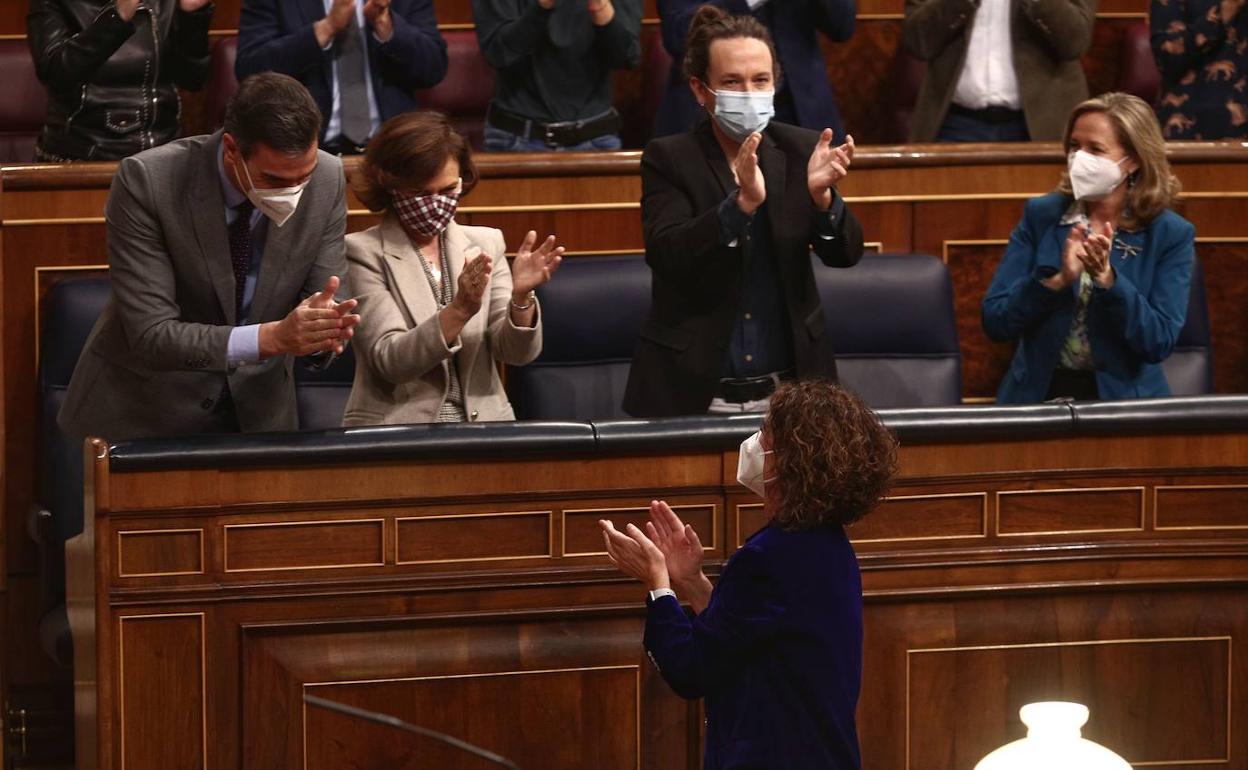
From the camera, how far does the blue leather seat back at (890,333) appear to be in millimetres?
3682

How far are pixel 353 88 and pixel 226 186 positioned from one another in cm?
140

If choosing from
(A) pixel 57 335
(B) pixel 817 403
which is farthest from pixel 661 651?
(A) pixel 57 335

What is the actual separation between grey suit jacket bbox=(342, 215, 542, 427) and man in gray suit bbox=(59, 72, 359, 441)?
13 centimetres

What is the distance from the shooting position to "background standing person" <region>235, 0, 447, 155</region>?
13.0 ft

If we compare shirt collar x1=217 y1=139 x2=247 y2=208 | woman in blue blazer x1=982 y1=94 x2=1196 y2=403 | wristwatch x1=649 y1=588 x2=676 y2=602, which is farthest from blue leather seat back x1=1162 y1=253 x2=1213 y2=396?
shirt collar x1=217 y1=139 x2=247 y2=208

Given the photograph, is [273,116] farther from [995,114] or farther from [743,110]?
[995,114]

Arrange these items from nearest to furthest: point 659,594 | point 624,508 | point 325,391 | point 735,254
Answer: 1. point 659,594
2. point 624,508
3. point 735,254
4. point 325,391

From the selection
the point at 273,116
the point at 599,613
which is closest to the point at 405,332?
the point at 273,116

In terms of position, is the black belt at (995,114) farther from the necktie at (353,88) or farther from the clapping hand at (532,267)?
the clapping hand at (532,267)

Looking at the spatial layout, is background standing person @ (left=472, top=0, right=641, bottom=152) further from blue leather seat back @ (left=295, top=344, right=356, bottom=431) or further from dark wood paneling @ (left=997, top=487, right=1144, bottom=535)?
dark wood paneling @ (left=997, top=487, right=1144, bottom=535)

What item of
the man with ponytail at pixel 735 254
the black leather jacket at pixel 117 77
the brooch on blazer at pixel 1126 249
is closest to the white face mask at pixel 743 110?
the man with ponytail at pixel 735 254

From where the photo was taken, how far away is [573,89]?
13.8 ft

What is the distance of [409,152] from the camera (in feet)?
9.39

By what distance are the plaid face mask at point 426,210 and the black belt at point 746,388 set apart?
20.9 inches
